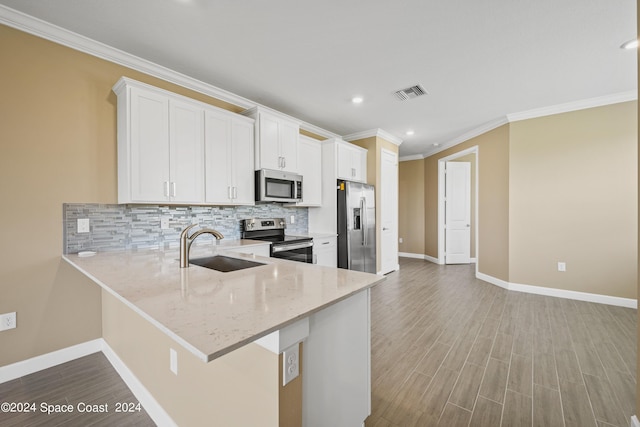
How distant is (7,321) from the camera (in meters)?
1.95

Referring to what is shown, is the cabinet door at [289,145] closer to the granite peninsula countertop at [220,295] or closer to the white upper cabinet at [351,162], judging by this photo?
the white upper cabinet at [351,162]

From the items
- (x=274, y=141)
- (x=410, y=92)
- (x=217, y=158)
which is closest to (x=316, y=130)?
(x=274, y=141)

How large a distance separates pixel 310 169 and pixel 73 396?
3417 millimetres

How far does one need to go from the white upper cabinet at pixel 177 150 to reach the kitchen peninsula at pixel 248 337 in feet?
2.81

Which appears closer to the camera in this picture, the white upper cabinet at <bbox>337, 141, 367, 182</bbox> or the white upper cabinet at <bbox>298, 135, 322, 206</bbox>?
the white upper cabinet at <bbox>298, 135, 322, 206</bbox>

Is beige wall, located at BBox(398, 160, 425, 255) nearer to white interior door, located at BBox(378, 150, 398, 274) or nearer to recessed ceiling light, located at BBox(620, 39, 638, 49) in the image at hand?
white interior door, located at BBox(378, 150, 398, 274)

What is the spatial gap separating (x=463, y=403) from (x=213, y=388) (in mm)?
1554

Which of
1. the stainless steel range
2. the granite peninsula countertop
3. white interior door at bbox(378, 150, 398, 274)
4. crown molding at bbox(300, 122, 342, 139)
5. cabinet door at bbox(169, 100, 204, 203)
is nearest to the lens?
the granite peninsula countertop

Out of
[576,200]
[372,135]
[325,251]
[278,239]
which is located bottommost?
[325,251]

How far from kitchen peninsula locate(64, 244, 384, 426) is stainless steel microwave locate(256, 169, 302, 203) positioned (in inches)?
63.1

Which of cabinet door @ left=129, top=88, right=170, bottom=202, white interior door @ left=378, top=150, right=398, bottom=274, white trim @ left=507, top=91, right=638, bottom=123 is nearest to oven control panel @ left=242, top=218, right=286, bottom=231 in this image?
cabinet door @ left=129, top=88, right=170, bottom=202

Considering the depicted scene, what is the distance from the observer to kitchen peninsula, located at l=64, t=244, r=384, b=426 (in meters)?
0.84

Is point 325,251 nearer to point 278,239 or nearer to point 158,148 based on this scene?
point 278,239

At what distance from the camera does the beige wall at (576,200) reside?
3.38 meters
